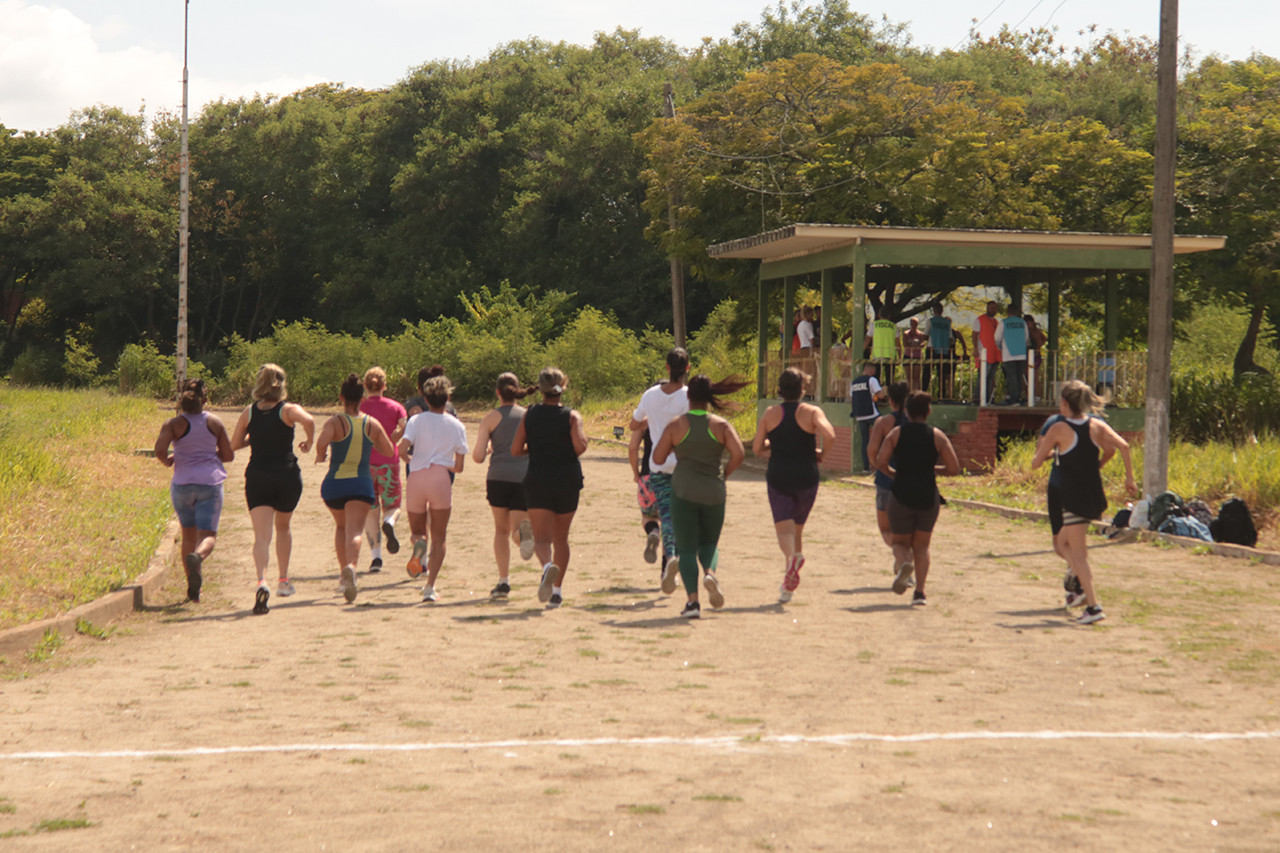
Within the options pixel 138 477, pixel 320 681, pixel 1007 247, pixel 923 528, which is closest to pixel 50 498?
pixel 138 477

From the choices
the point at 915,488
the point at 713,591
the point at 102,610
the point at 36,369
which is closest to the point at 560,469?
the point at 713,591

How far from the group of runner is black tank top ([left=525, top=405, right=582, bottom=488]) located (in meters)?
0.01

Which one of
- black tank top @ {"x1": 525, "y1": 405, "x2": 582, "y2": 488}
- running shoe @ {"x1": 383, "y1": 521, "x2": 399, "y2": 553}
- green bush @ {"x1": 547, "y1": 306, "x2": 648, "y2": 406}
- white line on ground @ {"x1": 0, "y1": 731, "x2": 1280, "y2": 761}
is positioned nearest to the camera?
white line on ground @ {"x1": 0, "y1": 731, "x2": 1280, "y2": 761}

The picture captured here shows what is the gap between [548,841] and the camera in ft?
16.1

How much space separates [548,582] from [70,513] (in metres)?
6.55

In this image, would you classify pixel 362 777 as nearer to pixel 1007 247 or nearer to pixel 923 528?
pixel 923 528

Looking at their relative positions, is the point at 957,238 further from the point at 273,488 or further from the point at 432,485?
the point at 273,488

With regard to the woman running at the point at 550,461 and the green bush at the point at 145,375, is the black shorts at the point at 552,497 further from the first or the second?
the green bush at the point at 145,375

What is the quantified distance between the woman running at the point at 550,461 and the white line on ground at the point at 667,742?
145 inches

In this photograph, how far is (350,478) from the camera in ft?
34.1

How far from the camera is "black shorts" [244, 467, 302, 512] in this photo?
1001 cm

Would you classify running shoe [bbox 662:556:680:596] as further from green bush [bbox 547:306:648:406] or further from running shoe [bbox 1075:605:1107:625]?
green bush [bbox 547:306:648:406]

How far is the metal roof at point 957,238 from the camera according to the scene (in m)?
23.1

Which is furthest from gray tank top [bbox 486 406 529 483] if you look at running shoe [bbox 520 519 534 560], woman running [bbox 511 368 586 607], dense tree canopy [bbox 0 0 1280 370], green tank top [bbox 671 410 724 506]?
dense tree canopy [bbox 0 0 1280 370]
